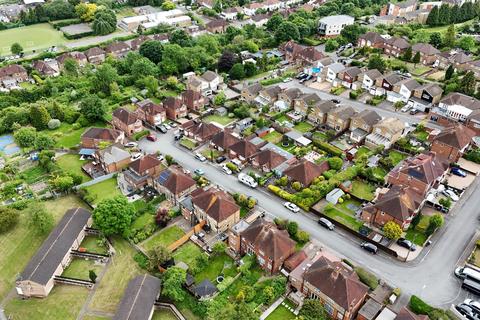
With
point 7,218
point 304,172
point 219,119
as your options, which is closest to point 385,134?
point 304,172

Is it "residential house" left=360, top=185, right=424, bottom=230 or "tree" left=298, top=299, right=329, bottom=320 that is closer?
"tree" left=298, top=299, right=329, bottom=320

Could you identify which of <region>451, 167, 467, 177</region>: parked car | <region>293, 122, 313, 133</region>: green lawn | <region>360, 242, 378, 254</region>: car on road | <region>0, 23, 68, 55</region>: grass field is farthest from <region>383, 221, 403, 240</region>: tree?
<region>0, 23, 68, 55</region>: grass field

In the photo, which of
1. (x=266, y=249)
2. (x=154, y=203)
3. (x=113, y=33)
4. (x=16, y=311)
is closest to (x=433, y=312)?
(x=266, y=249)

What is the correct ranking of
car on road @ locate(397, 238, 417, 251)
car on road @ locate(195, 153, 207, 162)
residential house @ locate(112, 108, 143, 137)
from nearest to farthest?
car on road @ locate(397, 238, 417, 251) → car on road @ locate(195, 153, 207, 162) → residential house @ locate(112, 108, 143, 137)

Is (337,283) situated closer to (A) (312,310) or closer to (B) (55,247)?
(A) (312,310)

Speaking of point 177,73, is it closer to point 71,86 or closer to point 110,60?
point 110,60

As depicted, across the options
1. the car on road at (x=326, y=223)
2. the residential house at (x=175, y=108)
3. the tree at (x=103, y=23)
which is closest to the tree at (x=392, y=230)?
the car on road at (x=326, y=223)

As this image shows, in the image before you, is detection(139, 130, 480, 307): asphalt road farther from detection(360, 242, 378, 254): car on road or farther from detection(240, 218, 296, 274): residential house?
detection(240, 218, 296, 274): residential house

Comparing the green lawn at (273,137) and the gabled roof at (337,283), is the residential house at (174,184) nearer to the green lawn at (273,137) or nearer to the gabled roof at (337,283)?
the green lawn at (273,137)
